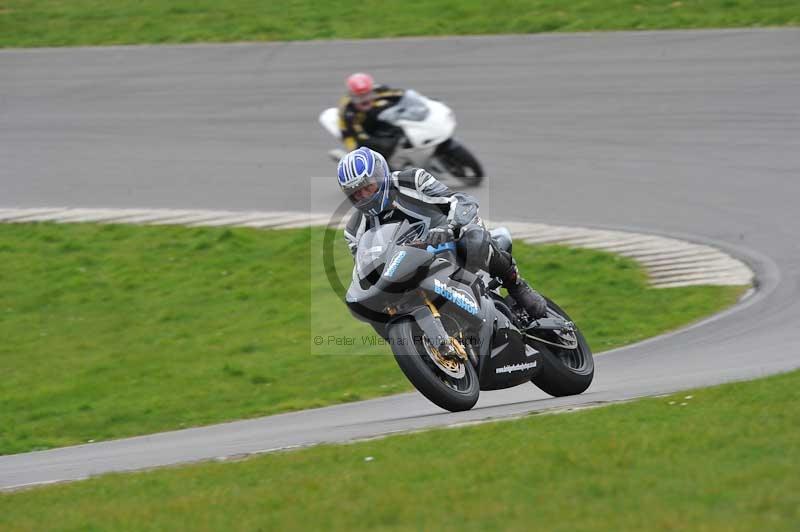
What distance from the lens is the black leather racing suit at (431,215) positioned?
26.0 ft

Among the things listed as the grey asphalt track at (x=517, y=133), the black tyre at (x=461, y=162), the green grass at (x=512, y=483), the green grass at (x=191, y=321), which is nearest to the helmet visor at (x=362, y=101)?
the black tyre at (x=461, y=162)

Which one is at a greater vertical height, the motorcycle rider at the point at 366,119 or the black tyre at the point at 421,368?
the black tyre at the point at 421,368

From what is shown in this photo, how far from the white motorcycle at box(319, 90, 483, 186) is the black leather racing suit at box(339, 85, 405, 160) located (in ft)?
0.25

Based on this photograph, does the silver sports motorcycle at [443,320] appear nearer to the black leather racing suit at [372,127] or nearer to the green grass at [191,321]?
the green grass at [191,321]

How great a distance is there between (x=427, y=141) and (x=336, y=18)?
9058 millimetres

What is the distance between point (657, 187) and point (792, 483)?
38.4ft

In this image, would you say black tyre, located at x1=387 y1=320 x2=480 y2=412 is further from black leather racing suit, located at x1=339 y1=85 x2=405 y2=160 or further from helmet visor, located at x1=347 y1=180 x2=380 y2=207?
black leather racing suit, located at x1=339 y1=85 x2=405 y2=160

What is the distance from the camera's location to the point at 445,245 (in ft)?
26.0

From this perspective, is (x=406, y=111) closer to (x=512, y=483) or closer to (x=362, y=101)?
(x=362, y=101)

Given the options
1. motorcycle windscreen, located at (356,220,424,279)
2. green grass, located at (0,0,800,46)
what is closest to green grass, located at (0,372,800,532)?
motorcycle windscreen, located at (356,220,424,279)

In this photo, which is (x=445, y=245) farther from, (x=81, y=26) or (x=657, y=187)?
(x=81, y=26)

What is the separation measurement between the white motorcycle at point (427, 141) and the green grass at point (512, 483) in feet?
31.1

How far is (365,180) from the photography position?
7.62m

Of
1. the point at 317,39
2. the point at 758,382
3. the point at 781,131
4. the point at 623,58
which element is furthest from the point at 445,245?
the point at 317,39
